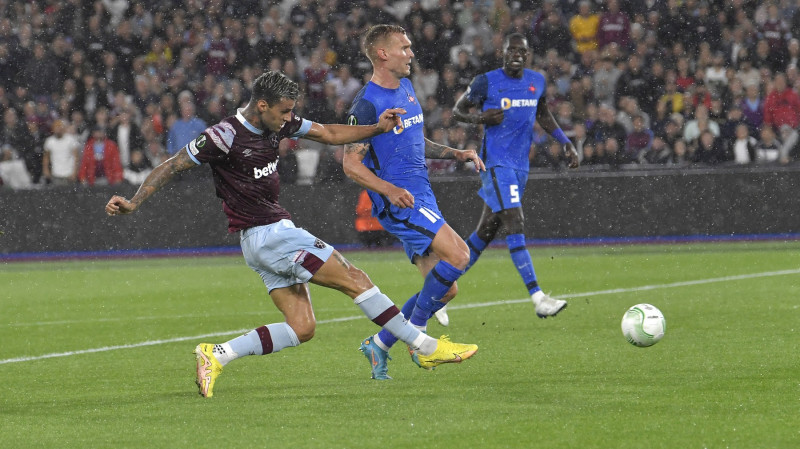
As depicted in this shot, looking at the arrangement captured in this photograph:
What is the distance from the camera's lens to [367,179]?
7684 millimetres

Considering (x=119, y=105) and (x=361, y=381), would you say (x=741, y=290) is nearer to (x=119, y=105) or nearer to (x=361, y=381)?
(x=361, y=381)

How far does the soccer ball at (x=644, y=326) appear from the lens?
841cm

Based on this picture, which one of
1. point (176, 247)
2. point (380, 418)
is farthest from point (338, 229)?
point (380, 418)

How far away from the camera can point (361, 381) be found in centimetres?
780

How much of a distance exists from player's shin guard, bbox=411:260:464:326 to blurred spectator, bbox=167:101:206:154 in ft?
41.2

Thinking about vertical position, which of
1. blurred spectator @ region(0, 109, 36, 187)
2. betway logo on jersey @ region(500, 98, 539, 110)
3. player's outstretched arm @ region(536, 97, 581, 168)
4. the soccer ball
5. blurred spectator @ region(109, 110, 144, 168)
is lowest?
blurred spectator @ region(0, 109, 36, 187)

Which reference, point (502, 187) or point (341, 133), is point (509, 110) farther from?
point (341, 133)

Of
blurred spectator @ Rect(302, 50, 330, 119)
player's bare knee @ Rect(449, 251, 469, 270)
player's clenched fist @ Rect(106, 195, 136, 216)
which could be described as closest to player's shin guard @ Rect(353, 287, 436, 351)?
player's bare knee @ Rect(449, 251, 469, 270)

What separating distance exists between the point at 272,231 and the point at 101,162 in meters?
14.0

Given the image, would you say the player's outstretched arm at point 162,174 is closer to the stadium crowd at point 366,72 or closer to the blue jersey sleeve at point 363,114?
the blue jersey sleeve at point 363,114

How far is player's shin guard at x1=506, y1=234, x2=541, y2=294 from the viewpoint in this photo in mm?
10596

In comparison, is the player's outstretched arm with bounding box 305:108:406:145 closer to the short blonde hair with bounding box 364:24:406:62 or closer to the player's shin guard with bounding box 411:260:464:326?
the short blonde hair with bounding box 364:24:406:62

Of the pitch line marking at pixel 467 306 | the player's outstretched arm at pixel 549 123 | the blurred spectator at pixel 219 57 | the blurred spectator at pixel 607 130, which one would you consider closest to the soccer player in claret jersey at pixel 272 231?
the pitch line marking at pixel 467 306

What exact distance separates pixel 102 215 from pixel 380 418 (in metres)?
14.6
